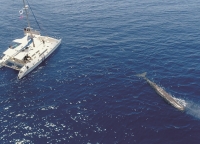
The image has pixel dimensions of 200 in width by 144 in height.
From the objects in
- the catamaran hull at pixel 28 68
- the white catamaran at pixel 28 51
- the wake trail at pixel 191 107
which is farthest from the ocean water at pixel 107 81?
the white catamaran at pixel 28 51

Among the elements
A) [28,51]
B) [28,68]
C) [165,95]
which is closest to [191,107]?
[165,95]

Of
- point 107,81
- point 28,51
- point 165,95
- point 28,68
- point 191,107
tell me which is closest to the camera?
point 191,107

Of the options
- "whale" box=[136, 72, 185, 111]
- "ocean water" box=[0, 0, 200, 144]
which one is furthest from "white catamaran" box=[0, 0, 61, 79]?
"whale" box=[136, 72, 185, 111]

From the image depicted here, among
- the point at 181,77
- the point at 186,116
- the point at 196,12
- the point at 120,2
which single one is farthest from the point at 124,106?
the point at 120,2

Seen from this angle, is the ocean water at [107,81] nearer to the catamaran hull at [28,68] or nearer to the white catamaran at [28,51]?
the catamaran hull at [28,68]

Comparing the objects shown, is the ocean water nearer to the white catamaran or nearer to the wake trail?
the wake trail

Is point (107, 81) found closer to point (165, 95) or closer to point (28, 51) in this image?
point (165, 95)
